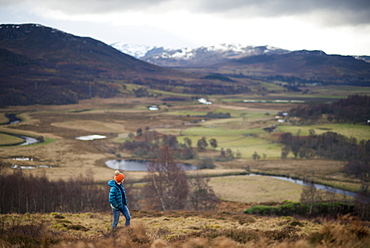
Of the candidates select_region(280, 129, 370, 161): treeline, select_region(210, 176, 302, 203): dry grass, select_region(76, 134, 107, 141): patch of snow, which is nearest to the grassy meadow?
select_region(210, 176, 302, 203): dry grass

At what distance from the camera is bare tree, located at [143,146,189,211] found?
38.9 meters

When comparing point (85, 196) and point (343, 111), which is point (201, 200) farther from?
point (343, 111)

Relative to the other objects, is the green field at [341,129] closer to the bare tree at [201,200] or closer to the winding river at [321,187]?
the winding river at [321,187]

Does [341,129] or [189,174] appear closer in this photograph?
[189,174]

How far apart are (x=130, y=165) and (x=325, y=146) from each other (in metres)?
55.9

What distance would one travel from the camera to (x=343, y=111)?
405 feet

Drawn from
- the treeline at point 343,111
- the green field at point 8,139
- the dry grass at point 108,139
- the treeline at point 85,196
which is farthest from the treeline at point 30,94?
the treeline at point 343,111

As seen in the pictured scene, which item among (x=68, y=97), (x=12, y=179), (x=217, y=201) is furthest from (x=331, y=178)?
(x=68, y=97)

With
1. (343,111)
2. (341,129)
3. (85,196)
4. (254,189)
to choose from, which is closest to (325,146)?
(341,129)

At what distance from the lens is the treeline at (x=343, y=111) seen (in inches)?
4572

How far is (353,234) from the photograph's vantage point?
27.7ft

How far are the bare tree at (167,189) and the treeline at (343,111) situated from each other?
95.7 meters

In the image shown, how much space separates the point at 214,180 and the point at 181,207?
73.5 feet

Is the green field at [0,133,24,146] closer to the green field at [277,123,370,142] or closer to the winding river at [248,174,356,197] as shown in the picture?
the winding river at [248,174,356,197]
